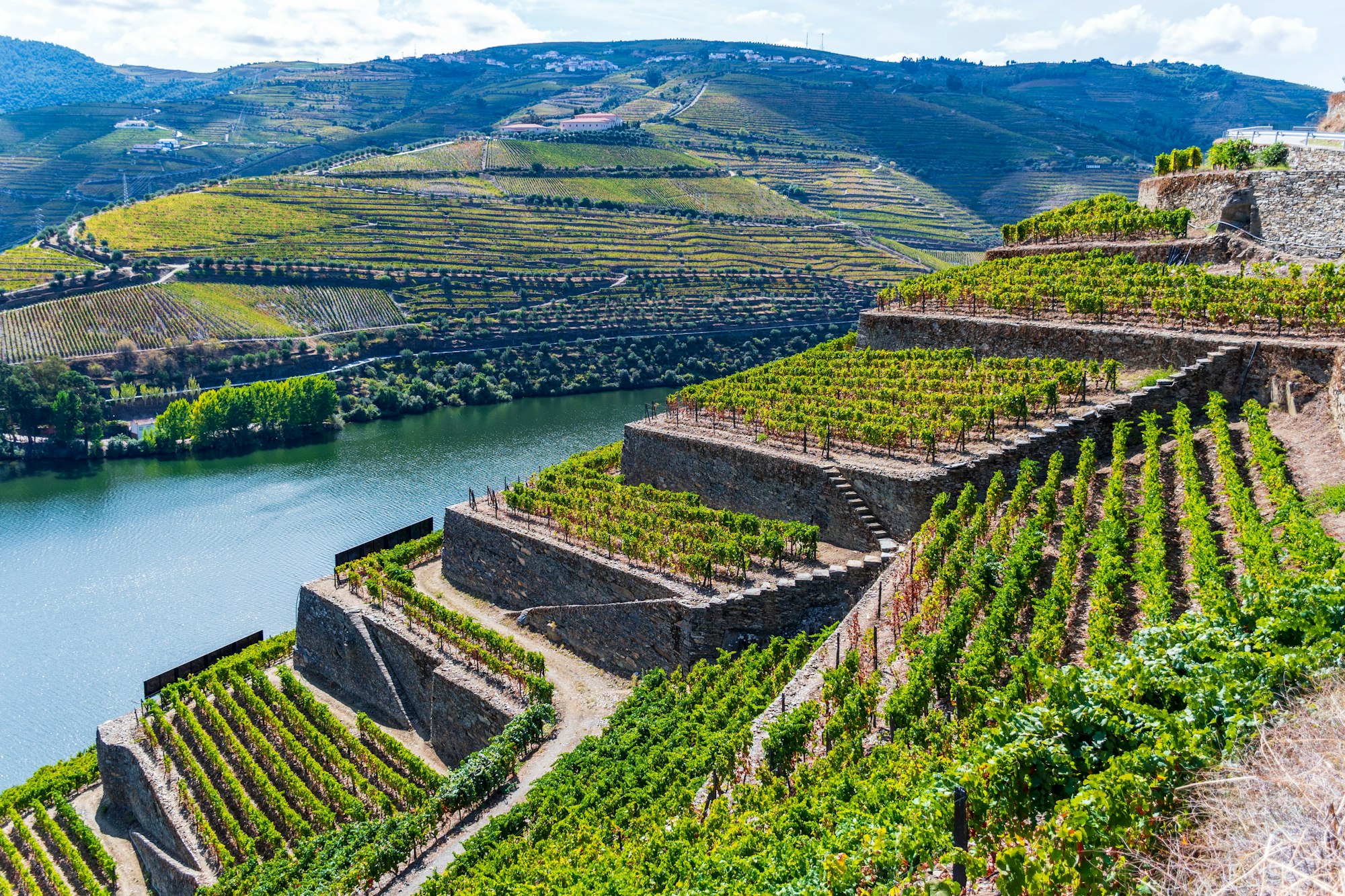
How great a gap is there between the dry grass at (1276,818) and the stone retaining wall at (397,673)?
14.4m

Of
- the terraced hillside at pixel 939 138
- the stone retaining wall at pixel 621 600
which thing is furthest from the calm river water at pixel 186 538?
the terraced hillside at pixel 939 138

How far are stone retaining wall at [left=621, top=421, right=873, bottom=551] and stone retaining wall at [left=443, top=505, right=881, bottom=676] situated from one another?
2.00 metres

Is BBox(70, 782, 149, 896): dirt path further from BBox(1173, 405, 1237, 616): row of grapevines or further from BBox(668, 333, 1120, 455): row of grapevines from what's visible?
BBox(1173, 405, 1237, 616): row of grapevines

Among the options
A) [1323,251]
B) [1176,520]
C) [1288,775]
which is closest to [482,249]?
[1323,251]

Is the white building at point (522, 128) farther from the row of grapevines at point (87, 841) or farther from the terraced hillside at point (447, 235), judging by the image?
the row of grapevines at point (87, 841)

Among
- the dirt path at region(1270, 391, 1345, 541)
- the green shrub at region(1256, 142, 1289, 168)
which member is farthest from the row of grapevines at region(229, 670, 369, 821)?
the green shrub at region(1256, 142, 1289, 168)

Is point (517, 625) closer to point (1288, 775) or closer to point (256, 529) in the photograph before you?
point (1288, 775)

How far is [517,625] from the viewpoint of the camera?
2198 centimetres

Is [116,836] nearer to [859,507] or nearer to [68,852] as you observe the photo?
[68,852]

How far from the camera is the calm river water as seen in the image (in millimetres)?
30953

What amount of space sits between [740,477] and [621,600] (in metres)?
4.68

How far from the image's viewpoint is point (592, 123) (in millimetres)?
167750

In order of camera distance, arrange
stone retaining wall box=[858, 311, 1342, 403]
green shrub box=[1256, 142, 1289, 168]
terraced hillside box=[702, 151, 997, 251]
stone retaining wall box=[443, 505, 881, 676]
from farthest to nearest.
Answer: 1. terraced hillside box=[702, 151, 997, 251]
2. green shrub box=[1256, 142, 1289, 168]
3. stone retaining wall box=[858, 311, 1342, 403]
4. stone retaining wall box=[443, 505, 881, 676]

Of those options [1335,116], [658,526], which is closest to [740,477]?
[658,526]
